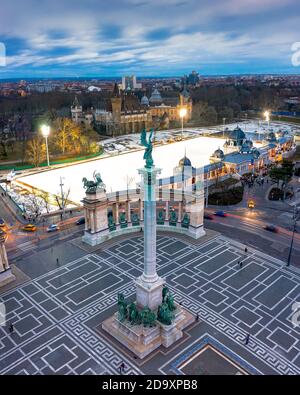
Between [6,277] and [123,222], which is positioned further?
[123,222]

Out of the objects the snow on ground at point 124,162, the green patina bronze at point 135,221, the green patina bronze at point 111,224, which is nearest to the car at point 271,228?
the green patina bronze at point 135,221

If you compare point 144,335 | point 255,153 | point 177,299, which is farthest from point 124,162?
point 144,335

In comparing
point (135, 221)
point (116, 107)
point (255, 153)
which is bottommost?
point (135, 221)

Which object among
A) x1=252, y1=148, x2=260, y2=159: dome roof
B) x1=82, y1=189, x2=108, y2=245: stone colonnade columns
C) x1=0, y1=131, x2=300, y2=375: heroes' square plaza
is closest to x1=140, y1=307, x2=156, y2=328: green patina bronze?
x1=0, y1=131, x2=300, y2=375: heroes' square plaza

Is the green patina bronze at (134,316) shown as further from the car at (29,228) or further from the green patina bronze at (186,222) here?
the car at (29,228)

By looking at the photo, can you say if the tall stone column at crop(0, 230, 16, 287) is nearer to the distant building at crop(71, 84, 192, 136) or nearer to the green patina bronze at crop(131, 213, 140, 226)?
the green patina bronze at crop(131, 213, 140, 226)

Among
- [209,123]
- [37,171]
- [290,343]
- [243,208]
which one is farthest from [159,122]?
[290,343]

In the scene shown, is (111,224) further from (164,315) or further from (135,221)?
(164,315)
